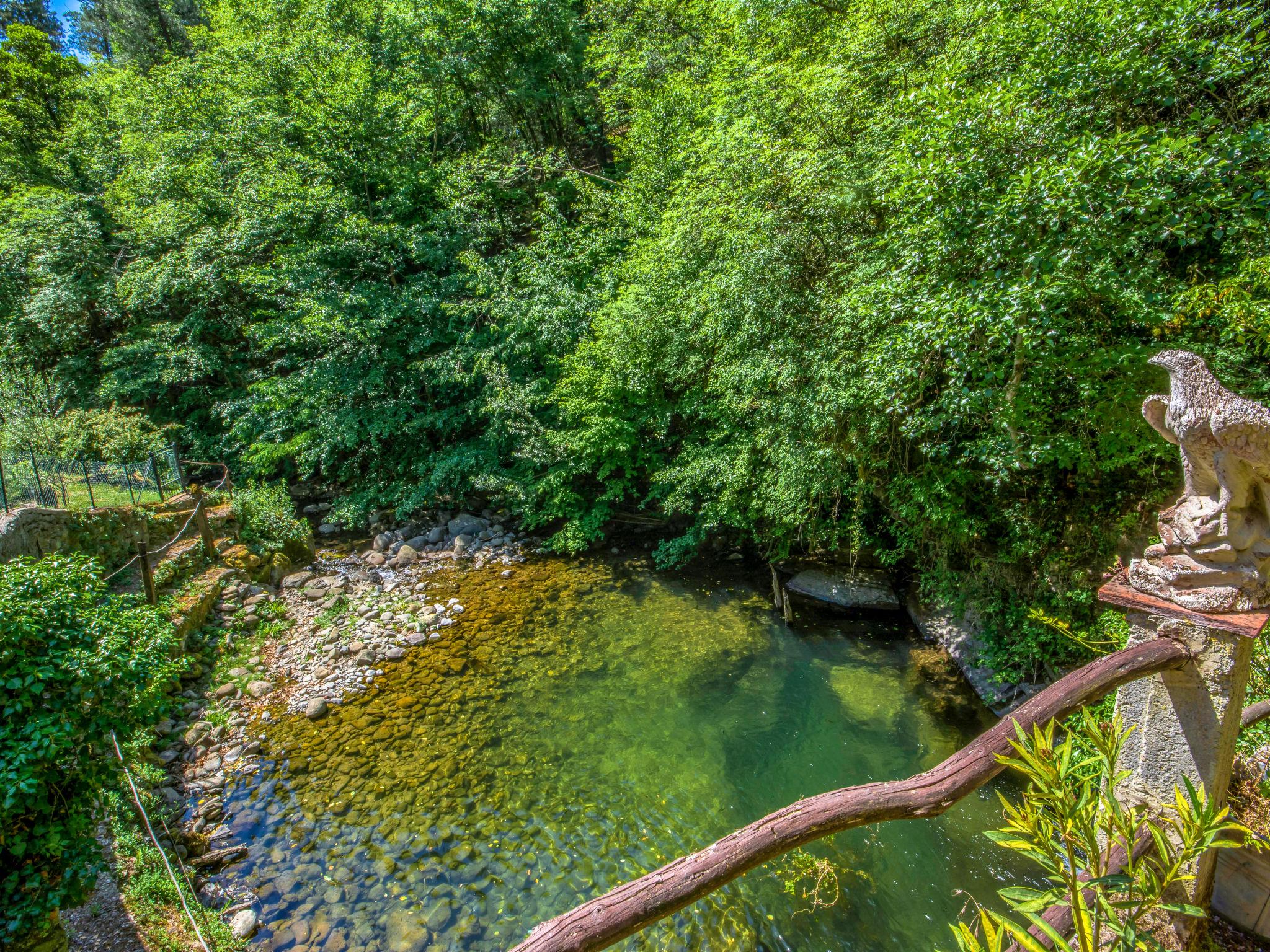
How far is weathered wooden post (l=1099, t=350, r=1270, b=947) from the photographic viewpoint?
1.77 meters

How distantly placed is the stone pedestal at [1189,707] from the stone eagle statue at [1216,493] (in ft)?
0.29

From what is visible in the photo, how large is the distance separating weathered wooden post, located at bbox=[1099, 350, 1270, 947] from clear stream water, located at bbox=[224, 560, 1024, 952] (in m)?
3.04

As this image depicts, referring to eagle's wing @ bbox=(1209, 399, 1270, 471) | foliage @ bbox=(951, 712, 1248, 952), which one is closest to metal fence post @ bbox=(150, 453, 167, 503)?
foliage @ bbox=(951, 712, 1248, 952)

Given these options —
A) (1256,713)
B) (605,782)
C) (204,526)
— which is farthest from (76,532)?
(1256,713)

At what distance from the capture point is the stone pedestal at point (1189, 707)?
185cm

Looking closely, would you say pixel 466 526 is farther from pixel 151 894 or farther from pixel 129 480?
pixel 151 894

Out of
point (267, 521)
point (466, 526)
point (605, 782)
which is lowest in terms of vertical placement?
point (605, 782)

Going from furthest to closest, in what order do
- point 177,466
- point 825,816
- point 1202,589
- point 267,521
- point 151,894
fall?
point 177,466 < point 267,521 < point 151,894 < point 1202,589 < point 825,816

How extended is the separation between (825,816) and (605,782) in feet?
15.3

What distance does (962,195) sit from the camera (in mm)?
4445

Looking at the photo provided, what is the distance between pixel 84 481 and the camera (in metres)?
8.99

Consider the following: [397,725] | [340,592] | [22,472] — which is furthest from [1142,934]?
[22,472]

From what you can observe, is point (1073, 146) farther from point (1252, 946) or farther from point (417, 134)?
point (417, 134)

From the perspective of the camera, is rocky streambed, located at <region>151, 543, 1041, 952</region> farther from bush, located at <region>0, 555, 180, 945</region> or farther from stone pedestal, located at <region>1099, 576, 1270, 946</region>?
stone pedestal, located at <region>1099, 576, 1270, 946</region>
